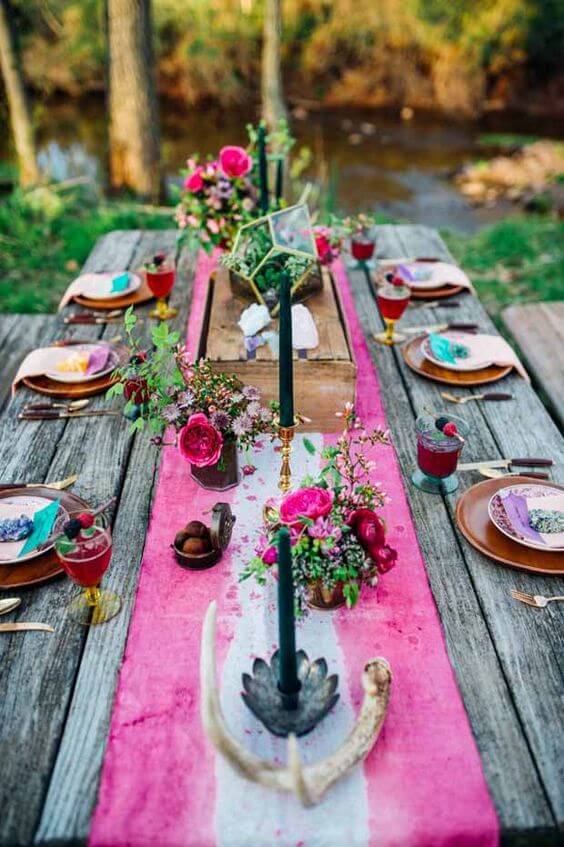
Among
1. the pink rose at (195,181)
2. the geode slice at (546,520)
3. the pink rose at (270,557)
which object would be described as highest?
the pink rose at (195,181)

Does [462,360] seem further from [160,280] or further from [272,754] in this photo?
[272,754]

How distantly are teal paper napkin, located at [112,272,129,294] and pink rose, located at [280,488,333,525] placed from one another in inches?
74.8

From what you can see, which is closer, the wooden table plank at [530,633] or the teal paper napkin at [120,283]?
the wooden table plank at [530,633]

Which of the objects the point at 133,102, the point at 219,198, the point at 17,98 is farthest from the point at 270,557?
the point at 17,98

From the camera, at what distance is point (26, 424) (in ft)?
8.07

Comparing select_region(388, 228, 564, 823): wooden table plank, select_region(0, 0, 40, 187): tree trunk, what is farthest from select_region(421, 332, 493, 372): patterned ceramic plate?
select_region(0, 0, 40, 187): tree trunk

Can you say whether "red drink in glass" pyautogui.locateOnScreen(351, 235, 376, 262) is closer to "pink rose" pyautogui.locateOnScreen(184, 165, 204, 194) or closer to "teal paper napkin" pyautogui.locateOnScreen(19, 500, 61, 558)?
"pink rose" pyautogui.locateOnScreen(184, 165, 204, 194)

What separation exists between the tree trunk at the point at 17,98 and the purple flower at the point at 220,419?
541 centimetres

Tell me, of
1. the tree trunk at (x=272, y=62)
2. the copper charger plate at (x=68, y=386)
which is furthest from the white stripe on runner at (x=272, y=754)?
the tree trunk at (x=272, y=62)

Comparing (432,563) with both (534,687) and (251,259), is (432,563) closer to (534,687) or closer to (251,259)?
(534,687)

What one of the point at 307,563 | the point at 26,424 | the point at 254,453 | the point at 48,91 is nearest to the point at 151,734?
the point at 307,563

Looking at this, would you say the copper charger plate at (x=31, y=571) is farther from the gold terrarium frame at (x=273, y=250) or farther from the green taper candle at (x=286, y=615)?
the gold terrarium frame at (x=273, y=250)

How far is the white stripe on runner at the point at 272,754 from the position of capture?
131 cm

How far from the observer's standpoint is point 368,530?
161 cm
